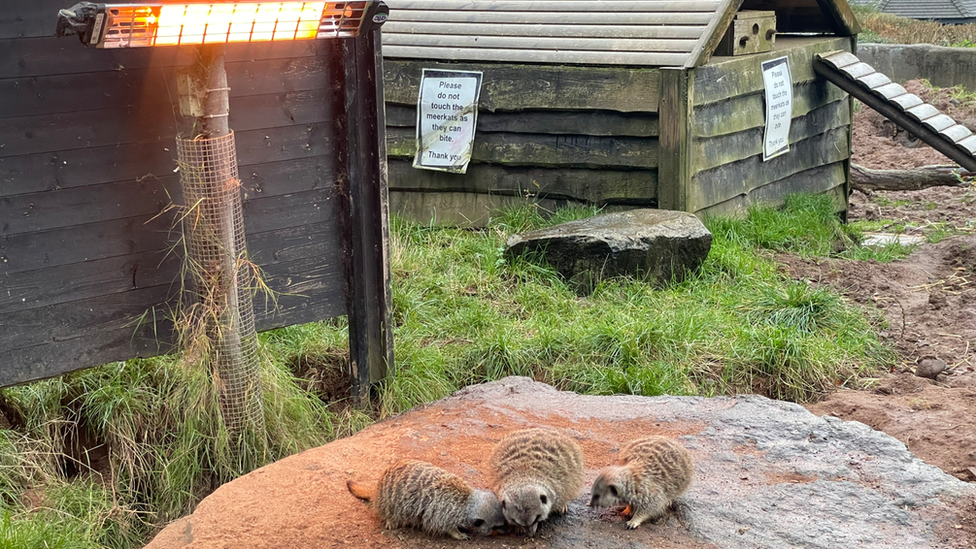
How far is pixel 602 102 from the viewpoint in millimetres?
7555

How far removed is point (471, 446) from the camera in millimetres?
4348

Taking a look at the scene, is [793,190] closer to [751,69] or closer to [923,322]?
[751,69]

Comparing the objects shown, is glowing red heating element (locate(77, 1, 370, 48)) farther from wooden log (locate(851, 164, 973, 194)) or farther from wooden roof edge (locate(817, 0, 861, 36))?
wooden log (locate(851, 164, 973, 194))

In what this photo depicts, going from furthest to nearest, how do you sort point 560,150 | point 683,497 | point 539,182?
point 539,182
point 560,150
point 683,497

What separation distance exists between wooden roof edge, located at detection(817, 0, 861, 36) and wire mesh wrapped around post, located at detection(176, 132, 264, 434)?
738 centimetres

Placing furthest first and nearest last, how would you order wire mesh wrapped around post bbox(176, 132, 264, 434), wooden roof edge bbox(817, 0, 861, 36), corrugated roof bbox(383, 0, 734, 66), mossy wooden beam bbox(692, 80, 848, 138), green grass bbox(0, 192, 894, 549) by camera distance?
wooden roof edge bbox(817, 0, 861, 36) → mossy wooden beam bbox(692, 80, 848, 138) → corrugated roof bbox(383, 0, 734, 66) → green grass bbox(0, 192, 894, 549) → wire mesh wrapped around post bbox(176, 132, 264, 434)

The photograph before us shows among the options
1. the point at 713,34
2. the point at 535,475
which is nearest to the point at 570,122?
the point at 713,34

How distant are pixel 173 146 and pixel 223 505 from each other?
1728 mm

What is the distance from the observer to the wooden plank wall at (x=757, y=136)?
7.64 meters

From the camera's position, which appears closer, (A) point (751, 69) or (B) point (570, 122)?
(B) point (570, 122)

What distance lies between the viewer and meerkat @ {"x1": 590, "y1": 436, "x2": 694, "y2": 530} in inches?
135

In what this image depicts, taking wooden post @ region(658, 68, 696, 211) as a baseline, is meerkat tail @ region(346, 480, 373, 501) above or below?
below

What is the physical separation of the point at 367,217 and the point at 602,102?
10.5ft

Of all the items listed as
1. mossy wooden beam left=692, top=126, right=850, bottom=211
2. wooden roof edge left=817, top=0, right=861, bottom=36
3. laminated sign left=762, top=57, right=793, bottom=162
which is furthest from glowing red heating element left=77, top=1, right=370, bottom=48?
wooden roof edge left=817, top=0, right=861, bottom=36
